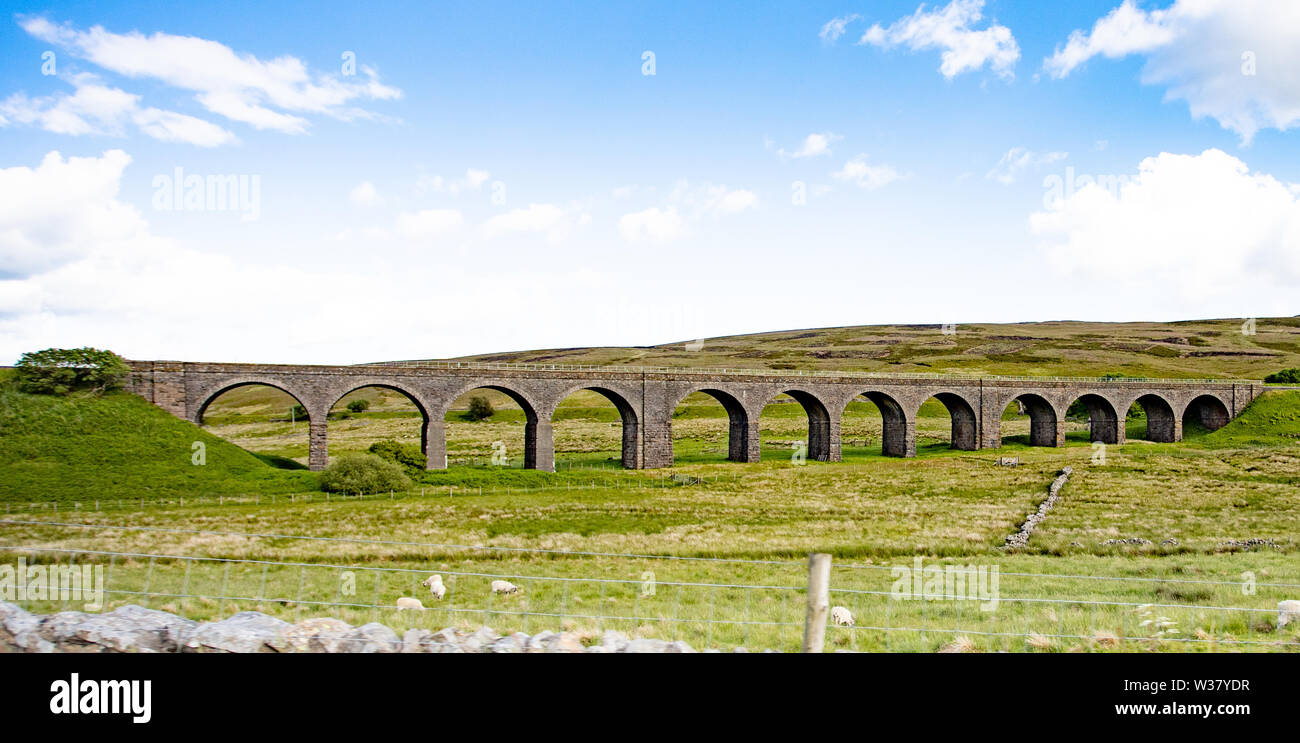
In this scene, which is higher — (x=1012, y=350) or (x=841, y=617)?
(x=1012, y=350)

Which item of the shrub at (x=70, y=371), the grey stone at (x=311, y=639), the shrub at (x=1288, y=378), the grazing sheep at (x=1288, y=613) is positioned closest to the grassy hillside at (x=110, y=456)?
the shrub at (x=70, y=371)

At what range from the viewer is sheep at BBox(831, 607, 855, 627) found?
41.6ft

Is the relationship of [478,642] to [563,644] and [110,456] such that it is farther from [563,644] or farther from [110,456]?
[110,456]

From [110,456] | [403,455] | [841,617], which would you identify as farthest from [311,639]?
[403,455]

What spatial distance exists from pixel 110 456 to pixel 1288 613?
42.1m

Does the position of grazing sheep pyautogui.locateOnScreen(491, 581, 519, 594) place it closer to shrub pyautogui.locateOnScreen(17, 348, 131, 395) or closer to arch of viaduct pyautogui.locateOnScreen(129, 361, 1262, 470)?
arch of viaduct pyautogui.locateOnScreen(129, 361, 1262, 470)

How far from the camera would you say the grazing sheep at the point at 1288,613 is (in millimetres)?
10742

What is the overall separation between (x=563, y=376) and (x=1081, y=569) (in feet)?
113

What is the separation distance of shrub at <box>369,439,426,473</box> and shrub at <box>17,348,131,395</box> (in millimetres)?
13803

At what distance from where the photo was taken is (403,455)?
40344 mm

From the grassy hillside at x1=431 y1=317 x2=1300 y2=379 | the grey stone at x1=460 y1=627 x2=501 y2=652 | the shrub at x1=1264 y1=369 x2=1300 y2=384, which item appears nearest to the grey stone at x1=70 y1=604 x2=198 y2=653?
the grey stone at x1=460 y1=627 x2=501 y2=652
